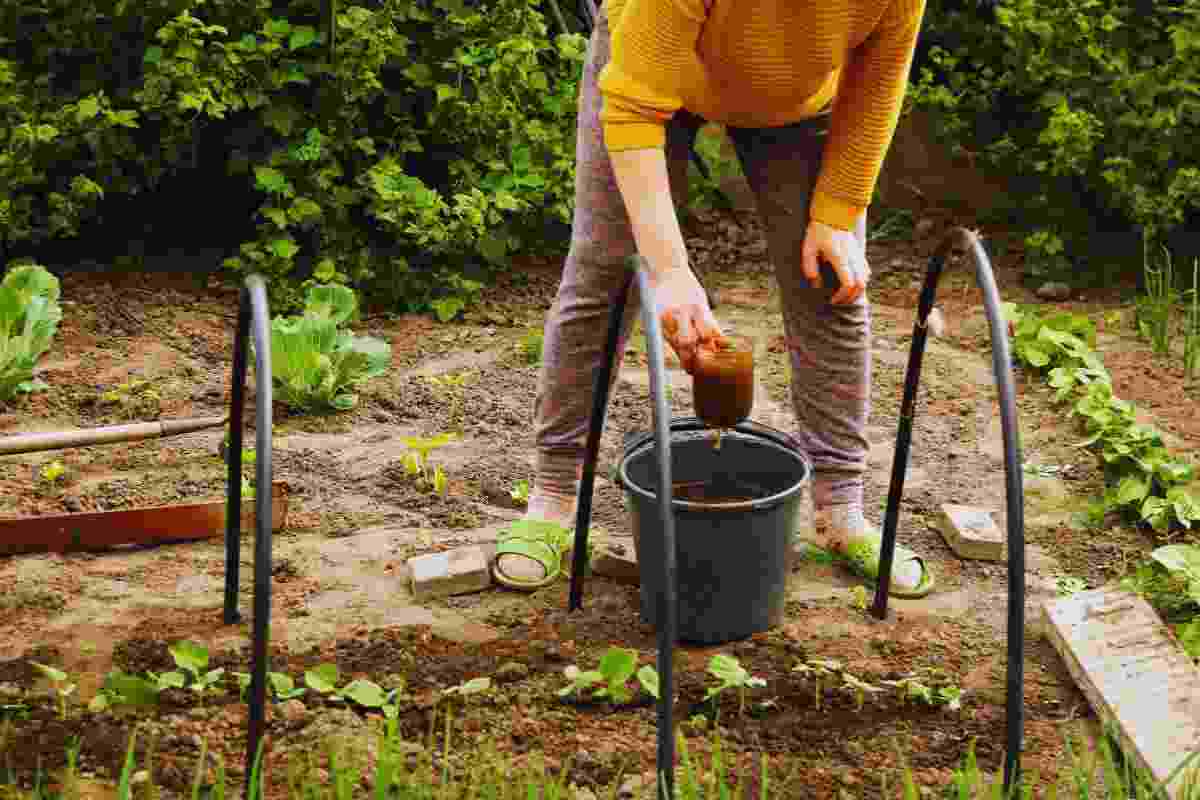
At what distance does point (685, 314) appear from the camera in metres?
2.29

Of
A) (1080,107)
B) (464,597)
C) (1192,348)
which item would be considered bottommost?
(464,597)

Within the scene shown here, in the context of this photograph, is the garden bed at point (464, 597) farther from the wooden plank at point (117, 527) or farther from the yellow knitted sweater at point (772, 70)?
the yellow knitted sweater at point (772, 70)

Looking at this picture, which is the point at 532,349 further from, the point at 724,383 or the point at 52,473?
the point at 724,383

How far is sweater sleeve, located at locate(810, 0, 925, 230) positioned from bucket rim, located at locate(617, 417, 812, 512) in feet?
1.43

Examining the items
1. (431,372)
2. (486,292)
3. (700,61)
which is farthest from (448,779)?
(486,292)

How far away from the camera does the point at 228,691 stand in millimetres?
2426

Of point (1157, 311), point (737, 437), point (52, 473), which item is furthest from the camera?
point (1157, 311)

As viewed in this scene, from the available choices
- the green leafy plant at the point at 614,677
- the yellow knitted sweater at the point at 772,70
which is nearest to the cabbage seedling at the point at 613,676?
Result: the green leafy plant at the point at 614,677

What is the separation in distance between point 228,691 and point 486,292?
8.01ft

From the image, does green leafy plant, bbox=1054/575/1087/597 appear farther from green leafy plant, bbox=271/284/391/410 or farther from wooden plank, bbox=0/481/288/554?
green leafy plant, bbox=271/284/391/410

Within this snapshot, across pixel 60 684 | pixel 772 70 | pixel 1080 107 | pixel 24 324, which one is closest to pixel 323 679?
pixel 60 684

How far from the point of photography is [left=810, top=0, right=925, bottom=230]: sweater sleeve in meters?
2.38

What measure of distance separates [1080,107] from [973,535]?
91.2 inches

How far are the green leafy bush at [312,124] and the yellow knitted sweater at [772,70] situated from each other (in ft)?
6.57
